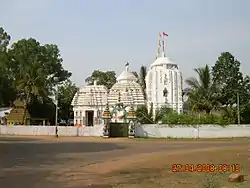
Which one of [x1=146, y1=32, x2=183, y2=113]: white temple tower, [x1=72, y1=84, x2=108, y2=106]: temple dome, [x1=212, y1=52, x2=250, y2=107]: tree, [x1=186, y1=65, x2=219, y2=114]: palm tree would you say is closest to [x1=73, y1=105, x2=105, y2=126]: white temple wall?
[x1=72, y1=84, x2=108, y2=106]: temple dome

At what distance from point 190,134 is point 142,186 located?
3221 cm

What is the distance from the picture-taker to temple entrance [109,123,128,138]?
44.8 meters

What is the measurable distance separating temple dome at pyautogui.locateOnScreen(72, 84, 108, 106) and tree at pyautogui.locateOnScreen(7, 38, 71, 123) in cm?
479

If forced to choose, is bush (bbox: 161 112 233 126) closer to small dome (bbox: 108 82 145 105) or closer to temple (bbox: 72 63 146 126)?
temple (bbox: 72 63 146 126)

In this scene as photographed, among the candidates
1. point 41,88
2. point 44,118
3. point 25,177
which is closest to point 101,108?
point 41,88

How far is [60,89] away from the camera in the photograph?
7512 cm

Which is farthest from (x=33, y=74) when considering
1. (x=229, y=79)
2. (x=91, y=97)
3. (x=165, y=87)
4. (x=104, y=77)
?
(x=229, y=79)

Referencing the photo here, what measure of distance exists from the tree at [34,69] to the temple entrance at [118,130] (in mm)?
15548

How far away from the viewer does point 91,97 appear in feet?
198

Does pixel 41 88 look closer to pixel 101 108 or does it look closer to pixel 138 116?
pixel 101 108

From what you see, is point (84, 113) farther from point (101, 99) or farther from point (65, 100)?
point (65, 100)

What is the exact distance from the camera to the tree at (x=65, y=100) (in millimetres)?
73125
